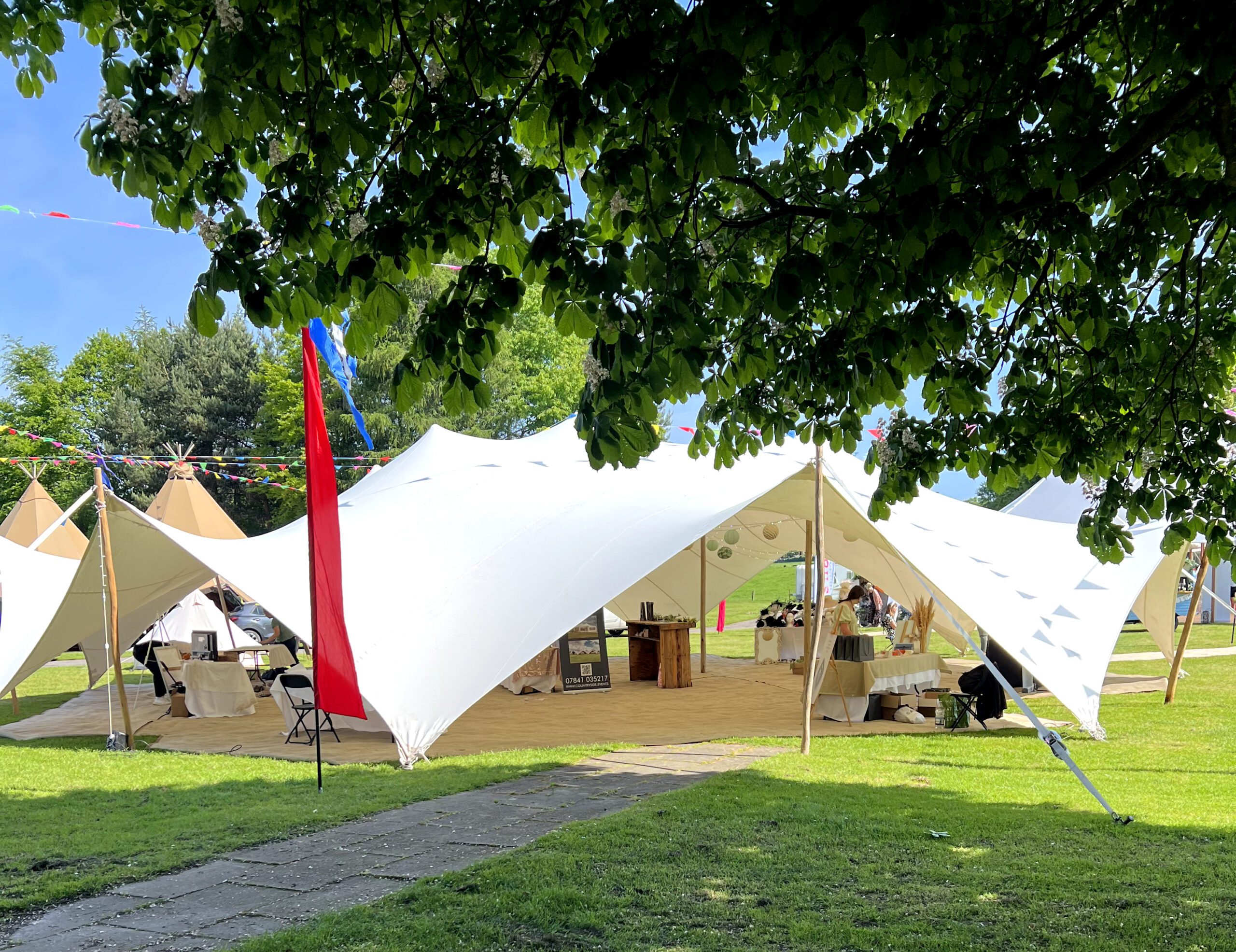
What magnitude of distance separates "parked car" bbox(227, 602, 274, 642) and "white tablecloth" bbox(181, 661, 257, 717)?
10.00 meters

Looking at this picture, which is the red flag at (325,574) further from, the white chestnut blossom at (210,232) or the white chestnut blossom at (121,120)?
the white chestnut blossom at (121,120)

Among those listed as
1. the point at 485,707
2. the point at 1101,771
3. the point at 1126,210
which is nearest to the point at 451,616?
the point at 485,707

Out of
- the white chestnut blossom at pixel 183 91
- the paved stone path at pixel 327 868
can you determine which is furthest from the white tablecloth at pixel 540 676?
the white chestnut blossom at pixel 183 91

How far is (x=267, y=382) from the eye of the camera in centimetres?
3847

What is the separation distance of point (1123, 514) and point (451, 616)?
369 inches

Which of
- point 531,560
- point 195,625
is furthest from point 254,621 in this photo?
point 531,560

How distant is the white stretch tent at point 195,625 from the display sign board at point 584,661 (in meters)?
6.42

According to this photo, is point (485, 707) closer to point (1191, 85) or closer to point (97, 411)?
point (1191, 85)

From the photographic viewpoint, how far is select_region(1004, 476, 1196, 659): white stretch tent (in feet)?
45.7

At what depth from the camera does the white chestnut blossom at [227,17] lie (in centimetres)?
298

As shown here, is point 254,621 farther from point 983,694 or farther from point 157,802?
point 983,694

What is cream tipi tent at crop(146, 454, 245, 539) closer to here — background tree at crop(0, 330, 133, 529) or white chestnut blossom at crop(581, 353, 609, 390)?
background tree at crop(0, 330, 133, 529)

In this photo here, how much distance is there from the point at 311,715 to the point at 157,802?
3470 millimetres

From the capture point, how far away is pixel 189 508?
73.2 feet
